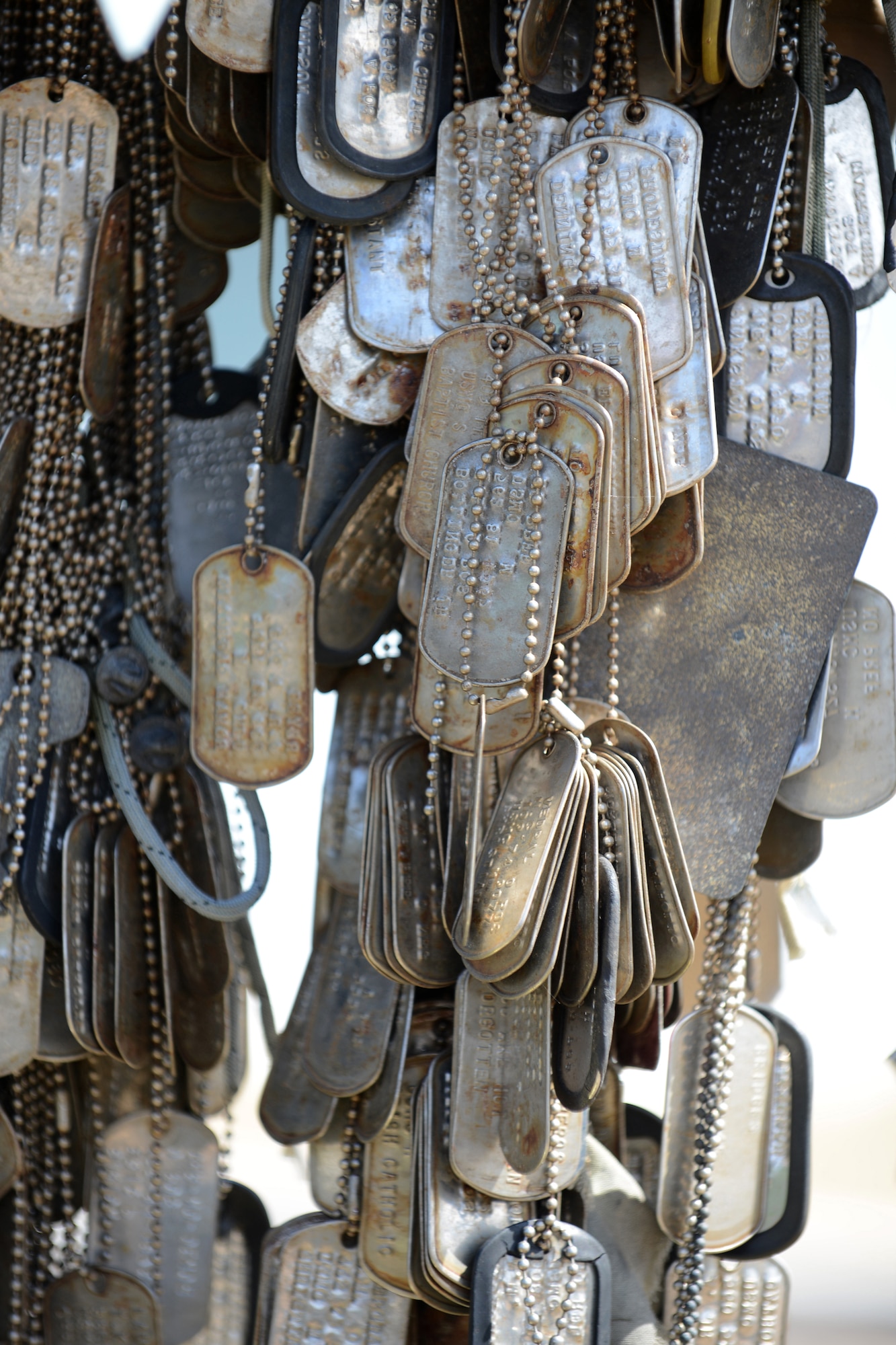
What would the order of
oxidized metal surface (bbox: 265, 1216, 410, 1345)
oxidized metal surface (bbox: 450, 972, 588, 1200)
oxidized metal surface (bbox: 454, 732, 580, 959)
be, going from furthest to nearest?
oxidized metal surface (bbox: 265, 1216, 410, 1345)
oxidized metal surface (bbox: 450, 972, 588, 1200)
oxidized metal surface (bbox: 454, 732, 580, 959)

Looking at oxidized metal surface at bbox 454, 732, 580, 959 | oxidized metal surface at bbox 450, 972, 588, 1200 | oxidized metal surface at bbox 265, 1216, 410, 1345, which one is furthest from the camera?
oxidized metal surface at bbox 265, 1216, 410, 1345

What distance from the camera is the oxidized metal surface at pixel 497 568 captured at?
619mm

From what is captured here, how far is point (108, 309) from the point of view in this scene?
0.82m

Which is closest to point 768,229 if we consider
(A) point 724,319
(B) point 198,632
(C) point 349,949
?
(A) point 724,319

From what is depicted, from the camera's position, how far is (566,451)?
2.07 feet

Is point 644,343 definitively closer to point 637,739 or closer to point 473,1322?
point 637,739

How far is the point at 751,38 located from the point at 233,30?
0.30 m

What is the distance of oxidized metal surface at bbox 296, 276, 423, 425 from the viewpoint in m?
0.74

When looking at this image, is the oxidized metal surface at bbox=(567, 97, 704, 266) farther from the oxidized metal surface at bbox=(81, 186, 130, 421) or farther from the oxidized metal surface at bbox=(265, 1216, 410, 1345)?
the oxidized metal surface at bbox=(265, 1216, 410, 1345)

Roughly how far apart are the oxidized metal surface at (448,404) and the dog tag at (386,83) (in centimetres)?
13

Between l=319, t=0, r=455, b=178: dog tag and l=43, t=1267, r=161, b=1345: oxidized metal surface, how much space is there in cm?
74

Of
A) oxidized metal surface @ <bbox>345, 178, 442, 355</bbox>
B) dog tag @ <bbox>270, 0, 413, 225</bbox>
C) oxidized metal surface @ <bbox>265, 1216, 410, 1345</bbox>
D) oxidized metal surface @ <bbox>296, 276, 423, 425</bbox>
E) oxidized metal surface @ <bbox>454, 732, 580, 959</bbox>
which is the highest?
dog tag @ <bbox>270, 0, 413, 225</bbox>

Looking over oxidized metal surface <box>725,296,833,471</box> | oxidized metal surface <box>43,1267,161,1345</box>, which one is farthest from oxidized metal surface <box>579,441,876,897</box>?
oxidized metal surface <box>43,1267,161,1345</box>

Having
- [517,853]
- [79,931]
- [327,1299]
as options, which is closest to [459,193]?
[517,853]
